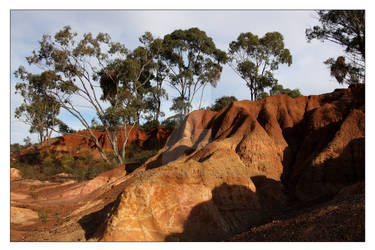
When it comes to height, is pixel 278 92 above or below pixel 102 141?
above

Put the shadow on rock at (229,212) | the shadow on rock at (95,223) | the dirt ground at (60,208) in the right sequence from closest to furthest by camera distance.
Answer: the shadow on rock at (95,223) → the shadow on rock at (229,212) → the dirt ground at (60,208)

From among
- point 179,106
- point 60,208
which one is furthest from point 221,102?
point 60,208

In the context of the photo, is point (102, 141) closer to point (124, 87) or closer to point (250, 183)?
point (124, 87)

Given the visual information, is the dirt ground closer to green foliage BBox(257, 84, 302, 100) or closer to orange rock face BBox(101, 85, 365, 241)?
orange rock face BBox(101, 85, 365, 241)

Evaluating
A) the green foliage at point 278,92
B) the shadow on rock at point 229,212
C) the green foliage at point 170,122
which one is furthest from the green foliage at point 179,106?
the shadow on rock at point 229,212

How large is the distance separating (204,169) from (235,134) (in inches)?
246

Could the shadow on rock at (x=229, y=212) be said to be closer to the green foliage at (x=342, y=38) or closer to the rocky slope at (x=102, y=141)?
the green foliage at (x=342, y=38)

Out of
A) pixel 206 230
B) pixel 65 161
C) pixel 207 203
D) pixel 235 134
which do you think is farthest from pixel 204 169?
pixel 65 161

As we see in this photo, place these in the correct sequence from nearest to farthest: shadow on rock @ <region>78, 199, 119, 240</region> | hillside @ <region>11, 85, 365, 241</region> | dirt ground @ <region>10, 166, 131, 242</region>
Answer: hillside @ <region>11, 85, 365, 241</region>
shadow on rock @ <region>78, 199, 119, 240</region>
dirt ground @ <region>10, 166, 131, 242</region>

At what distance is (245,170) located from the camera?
1189 cm

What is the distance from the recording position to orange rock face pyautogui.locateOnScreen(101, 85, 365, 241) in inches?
339

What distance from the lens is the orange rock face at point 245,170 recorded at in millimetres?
8602

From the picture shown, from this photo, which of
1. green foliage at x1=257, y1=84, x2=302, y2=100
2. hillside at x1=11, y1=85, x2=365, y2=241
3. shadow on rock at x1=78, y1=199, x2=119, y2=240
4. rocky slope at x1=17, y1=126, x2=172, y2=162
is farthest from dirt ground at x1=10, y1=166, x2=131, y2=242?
green foliage at x1=257, y1=84, x2=302, y2=100

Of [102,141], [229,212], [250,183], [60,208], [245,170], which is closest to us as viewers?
[229,212]
